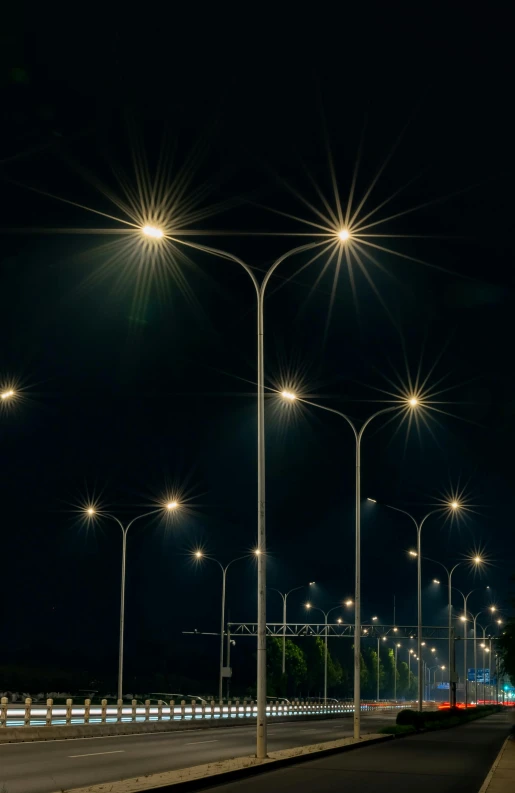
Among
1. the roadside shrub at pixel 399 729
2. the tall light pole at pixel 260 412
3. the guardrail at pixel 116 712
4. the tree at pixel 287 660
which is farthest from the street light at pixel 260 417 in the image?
the tree at pixel 287 660

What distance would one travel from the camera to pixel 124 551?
58281 mm

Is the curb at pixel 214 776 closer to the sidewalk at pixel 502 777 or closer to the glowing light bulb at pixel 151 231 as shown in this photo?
the sidewalk at pixel 502 777

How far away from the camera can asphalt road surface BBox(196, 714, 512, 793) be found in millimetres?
21234

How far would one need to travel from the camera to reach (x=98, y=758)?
27.5m

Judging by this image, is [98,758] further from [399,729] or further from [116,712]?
[116,712]

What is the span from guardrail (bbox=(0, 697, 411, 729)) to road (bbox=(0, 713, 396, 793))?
187cm

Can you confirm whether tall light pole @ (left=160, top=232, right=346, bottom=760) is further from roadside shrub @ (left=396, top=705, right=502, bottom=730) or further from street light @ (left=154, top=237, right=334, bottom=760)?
roadside shrub @ (left=396, top=705, right=502, bottom=730)

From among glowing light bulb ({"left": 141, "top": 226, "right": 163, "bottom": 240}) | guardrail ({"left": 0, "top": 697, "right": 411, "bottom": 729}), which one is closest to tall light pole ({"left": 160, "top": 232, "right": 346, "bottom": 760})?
glowing light bulb ({"left": 141, "top": 226, "right": 163, "bottom": 240})

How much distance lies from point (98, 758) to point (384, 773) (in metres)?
6.63

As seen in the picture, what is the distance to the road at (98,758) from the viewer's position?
21.0 metres

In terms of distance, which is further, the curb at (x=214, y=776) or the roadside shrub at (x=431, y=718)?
the roadside shrub at (x=431, y=718)

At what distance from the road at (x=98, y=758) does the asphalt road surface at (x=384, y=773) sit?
2.32 m

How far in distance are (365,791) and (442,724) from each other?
4088cm

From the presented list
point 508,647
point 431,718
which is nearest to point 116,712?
point 431,718
